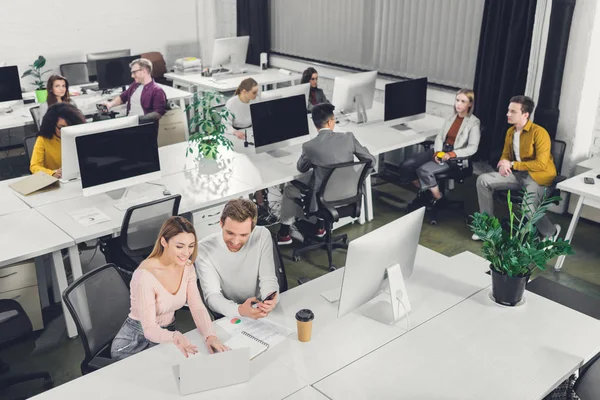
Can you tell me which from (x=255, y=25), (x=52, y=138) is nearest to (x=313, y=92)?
(x=52, y=138)

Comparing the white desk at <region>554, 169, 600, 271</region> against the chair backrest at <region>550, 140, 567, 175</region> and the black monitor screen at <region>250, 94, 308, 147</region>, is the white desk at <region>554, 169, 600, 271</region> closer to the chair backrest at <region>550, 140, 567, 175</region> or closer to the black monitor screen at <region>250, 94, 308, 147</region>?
the chair backrest at <region>550, 140, 567, 175</region>

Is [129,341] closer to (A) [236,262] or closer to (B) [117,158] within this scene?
(A) [236,262]

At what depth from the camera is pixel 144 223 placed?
3795mm

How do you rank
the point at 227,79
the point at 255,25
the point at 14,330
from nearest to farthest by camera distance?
the point at 14,330
the point at 227,79
the point at 255,25

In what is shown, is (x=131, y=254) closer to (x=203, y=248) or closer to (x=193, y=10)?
(x=203, y=248)

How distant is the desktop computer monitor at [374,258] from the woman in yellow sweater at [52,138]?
8.86ft

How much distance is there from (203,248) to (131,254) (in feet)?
3.23

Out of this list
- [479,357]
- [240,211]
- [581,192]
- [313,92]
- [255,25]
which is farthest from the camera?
[255,25]

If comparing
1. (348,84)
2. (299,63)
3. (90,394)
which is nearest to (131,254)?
(90,394)

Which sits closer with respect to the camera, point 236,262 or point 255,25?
point 236,262

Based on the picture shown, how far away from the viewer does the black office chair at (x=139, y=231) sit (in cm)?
371

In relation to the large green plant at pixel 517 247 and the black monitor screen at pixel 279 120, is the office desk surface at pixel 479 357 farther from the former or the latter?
the black monitor screen at pixel 279 120

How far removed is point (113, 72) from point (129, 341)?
15.6 ft

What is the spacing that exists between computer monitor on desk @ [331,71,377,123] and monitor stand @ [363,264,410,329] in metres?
3.29
